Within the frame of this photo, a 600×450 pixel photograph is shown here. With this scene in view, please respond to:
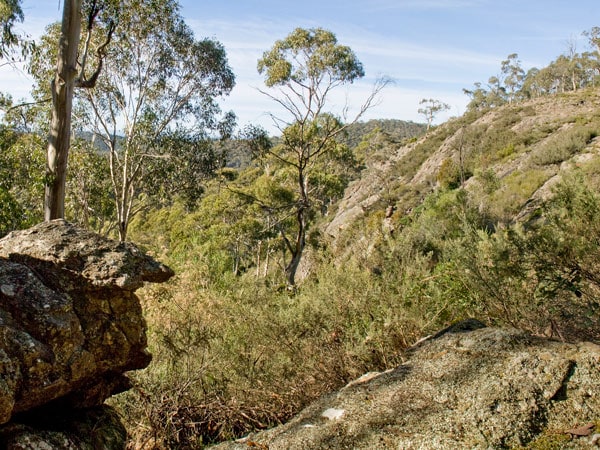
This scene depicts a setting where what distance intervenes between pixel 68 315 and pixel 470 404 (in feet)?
6.75

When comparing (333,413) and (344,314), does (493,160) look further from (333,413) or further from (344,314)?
(333,413)

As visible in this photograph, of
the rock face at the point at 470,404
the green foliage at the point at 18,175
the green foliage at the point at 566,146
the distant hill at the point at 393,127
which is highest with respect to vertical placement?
the distant hill at the point at 393,127

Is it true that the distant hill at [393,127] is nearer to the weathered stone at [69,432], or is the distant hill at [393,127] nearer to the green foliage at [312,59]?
the green foliage at [312,59]

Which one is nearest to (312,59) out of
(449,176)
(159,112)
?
(159,112)

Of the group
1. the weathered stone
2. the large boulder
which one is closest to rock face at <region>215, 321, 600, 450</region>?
the weathered stone

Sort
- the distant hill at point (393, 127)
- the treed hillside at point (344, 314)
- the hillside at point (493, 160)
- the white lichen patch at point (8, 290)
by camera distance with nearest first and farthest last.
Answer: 1. the white lichen patch at point (8, 290)
2. the treed hillside at point (344, 314)
3. the hillside at point (493, 160)
4. the distant hill at point (393, 127)

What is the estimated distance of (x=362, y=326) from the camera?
3793 millimetres

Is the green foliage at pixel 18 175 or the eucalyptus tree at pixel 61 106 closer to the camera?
the eucalyptus tree at pixel 61 106

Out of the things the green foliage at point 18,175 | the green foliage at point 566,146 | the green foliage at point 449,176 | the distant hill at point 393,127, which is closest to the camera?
the green foliage at point 18,175

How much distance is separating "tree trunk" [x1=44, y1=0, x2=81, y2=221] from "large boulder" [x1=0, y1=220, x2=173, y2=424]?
411 centimetres

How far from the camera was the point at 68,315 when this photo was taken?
258 cm

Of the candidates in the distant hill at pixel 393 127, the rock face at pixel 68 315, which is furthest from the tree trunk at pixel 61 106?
the distant hill at pixel 393 127

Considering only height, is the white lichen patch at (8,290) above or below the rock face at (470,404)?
above

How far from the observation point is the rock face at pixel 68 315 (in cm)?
231
